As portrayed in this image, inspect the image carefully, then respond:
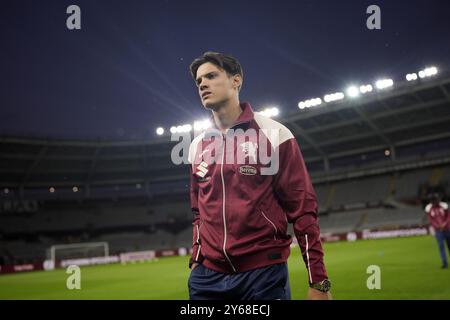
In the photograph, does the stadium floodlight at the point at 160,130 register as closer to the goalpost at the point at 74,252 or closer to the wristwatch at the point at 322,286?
the goalpost at the point at 74,252

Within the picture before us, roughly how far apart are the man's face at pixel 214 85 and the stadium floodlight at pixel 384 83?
39263mm

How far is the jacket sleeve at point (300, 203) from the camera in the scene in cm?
280

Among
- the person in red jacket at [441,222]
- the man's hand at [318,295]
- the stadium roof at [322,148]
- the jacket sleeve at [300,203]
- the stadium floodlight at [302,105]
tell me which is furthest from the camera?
the stadium floodlight at [302,105]

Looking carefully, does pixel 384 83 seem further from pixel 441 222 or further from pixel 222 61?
pixel 222 61

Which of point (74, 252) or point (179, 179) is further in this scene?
point (179, 179)

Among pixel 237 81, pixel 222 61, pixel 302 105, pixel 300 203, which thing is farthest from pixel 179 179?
pixel 300 203

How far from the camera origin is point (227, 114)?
126 inches

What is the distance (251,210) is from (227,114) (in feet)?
2.52

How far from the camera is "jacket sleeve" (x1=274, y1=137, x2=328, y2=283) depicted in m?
2.80

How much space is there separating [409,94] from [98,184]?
128 ft

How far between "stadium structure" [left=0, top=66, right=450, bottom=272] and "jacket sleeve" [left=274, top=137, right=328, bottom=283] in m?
36.8

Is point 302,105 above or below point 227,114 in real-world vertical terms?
above

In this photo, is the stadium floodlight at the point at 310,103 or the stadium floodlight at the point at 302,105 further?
the stadium floodlight at the point at 302,105

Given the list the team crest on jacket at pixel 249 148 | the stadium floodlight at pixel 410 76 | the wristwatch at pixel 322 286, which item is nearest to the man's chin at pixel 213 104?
the team crest on jacket at pixel 249 148
